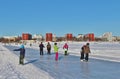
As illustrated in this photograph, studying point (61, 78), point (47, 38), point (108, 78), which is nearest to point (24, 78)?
point (61, 78)

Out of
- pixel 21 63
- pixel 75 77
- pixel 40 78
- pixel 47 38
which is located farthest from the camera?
pixel 47 38

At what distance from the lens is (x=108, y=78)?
13062 millimetres

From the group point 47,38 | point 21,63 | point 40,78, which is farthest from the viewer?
point 47,38

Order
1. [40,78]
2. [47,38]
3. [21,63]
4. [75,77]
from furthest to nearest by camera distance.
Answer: [47,38]
[21,63]
[75,77]
[40,78]

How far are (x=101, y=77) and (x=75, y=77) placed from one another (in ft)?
3.81

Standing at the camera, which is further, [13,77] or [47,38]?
[47,38]

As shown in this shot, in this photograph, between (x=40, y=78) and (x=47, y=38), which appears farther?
(x=47, y=38)

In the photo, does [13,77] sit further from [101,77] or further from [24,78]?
[101,77]

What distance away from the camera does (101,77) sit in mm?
13430

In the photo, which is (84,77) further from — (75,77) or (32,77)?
(32,77)

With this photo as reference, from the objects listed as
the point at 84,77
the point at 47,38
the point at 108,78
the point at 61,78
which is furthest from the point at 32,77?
the point at 47,38

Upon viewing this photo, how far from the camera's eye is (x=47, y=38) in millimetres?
A: 187500

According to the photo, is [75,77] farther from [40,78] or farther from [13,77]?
[13,77]

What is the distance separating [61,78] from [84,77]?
111 centimetres
